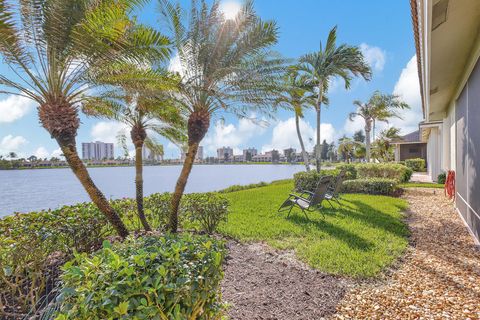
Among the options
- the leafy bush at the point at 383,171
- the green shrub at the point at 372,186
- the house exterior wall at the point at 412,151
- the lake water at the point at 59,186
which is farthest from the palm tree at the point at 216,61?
the house exterior wall at the point at 412,151

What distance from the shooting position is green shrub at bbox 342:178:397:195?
38.0ft

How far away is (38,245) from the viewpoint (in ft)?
11.1

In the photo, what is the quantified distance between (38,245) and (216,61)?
4.23m

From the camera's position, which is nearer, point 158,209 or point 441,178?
point 158,209

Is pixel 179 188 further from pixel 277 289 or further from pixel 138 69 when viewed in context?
pixel 277 289

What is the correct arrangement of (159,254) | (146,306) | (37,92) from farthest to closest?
(37,92), (159,254), (146,306)

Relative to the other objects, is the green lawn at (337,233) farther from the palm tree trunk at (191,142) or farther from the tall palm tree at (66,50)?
the tall palm tree at (66,50)

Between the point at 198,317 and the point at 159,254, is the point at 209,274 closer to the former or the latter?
the point at 198,317

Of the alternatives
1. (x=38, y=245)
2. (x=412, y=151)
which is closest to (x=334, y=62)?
(x=38, y=245)

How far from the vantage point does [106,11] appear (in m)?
4.00

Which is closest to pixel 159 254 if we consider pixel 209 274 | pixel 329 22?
pixel 209 274

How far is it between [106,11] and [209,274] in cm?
406

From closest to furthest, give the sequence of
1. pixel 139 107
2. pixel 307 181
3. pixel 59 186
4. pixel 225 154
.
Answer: pixel 139 107
pixel 307 181
pixel 59 186
pixel 225 154

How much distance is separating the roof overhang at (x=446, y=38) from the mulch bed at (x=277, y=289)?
3641 mm
